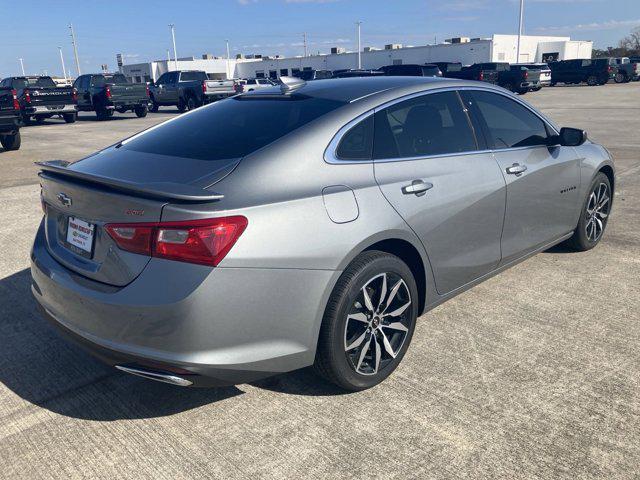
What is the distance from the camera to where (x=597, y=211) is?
17.6ft

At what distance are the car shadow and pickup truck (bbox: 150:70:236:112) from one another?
2312 cm

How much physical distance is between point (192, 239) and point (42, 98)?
21.3 m

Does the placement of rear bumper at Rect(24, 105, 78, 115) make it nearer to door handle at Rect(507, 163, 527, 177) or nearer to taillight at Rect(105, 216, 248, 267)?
door handle at Rect(507, 163, 527, 177)

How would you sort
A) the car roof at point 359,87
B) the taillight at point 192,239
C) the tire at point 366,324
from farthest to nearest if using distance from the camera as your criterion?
the car roof at point 359,87 → the tire at point 366,324 → the taillight at point 192,239

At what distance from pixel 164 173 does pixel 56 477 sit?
1.47 m

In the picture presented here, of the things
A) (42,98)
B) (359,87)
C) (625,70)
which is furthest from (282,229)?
(625,70)

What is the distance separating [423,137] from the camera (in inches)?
141

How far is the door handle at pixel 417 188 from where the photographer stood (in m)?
3.26

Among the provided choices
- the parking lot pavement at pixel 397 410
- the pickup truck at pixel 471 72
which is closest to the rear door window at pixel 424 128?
the parking lot pavement at pixel 397 410

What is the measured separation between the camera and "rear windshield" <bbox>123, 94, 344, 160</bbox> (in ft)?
9.98

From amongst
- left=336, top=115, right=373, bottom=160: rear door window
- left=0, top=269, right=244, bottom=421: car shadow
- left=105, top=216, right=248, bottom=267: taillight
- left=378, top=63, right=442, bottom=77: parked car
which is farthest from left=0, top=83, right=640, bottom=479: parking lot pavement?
left=378, top=63, right=442, bottom=77: parked car

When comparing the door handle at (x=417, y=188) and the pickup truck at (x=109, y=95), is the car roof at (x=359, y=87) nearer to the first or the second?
the door handle at (x=417, y=188)

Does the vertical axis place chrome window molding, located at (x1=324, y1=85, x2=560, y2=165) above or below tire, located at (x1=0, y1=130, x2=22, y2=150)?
above

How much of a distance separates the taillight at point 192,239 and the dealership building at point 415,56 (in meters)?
51.1
